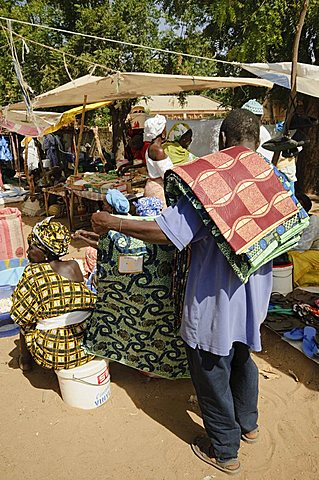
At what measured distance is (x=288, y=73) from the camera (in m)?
4.24

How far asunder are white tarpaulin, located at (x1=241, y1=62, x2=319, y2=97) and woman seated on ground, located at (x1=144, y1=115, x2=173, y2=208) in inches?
44.5

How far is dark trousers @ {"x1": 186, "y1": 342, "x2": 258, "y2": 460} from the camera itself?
196cm

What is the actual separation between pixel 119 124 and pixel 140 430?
33.9ft

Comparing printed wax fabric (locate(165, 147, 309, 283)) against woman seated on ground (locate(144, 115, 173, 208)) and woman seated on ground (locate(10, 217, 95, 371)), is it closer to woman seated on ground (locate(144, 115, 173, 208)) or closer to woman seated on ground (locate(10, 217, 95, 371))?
woman seated on ground (locate(10, 217, 95, 371))

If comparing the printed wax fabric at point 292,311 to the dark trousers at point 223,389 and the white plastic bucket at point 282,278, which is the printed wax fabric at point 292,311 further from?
the dark trousers at point 223,389

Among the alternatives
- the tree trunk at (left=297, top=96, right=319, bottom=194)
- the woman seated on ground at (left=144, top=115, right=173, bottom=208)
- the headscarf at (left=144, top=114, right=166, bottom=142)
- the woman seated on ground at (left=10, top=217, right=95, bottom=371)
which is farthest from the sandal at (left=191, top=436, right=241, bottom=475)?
the tree trunk at (left=297, top=96, right=319, bottom=194)

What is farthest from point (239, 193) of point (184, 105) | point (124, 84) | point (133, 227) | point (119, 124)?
point (184, 105)

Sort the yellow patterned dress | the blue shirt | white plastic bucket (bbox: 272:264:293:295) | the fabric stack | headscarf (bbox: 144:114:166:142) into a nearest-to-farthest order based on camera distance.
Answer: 1. the blue shirt
2. the yellow patterned dress
3. the fabric stack
4. white plastic bucket (bbox: 272:264:293:295)
5. headscarf (bbox: 144:114:166:142)

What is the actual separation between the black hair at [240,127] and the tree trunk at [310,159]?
272 inches

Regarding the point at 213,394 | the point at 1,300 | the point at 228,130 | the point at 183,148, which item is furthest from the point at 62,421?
the point at 183,148

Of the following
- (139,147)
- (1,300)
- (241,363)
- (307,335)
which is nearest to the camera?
(241,363)

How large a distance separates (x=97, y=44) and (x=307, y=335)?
33.7ft

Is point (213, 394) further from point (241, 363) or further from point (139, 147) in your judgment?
point (139, 147)

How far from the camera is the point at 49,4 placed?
12.5 meters
